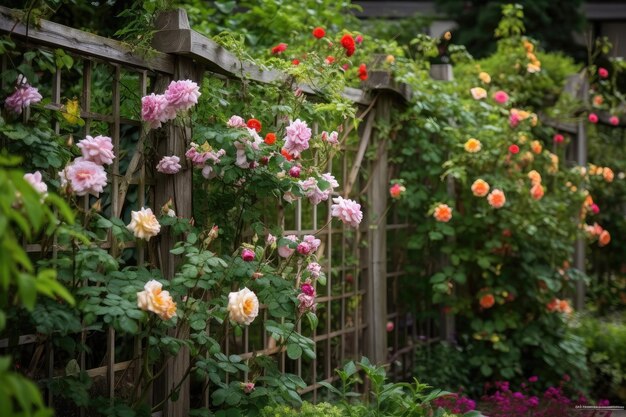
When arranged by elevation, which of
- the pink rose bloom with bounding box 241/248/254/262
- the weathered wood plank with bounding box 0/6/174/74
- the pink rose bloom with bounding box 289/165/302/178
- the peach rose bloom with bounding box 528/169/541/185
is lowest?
the pink rose bloom with bounding box 241/248/254/262

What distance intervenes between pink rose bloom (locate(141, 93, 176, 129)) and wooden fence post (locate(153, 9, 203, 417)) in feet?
0.69

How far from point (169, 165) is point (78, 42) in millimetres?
530

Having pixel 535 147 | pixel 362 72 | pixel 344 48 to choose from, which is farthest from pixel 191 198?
pixel 535 147

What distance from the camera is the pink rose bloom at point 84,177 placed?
2.30 meters

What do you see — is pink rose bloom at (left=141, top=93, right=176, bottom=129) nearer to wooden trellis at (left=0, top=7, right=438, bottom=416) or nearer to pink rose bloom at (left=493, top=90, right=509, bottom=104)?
wooden trellis at (left=0, top=7, right=438, bottom=416)

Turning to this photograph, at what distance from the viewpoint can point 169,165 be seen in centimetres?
283

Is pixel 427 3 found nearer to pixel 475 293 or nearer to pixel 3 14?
pixel 475 293

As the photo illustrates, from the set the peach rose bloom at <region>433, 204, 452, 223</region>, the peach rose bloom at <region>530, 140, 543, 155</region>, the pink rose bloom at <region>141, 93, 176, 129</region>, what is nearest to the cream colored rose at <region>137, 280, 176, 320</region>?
the pink rose bloom at <region>141, 93, 176, 129</region>

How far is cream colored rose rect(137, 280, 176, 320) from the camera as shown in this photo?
2330mm

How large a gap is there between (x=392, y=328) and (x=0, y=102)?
2970 mm

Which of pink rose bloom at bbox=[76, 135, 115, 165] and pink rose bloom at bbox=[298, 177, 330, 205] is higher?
pink rose bloom at bbox=[76, 135, 115, 165]

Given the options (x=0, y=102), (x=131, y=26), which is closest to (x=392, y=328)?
(x=131, y=26)

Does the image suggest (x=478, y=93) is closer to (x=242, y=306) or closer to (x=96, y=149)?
(x=242, y=306)

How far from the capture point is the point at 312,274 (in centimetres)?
314
